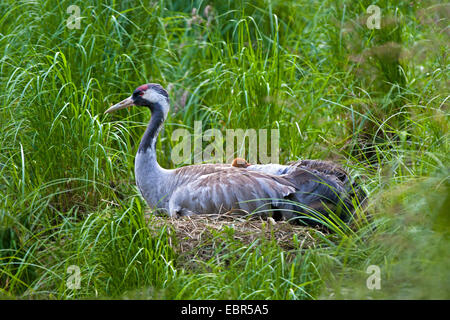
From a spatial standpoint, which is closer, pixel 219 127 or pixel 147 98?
pixel 147 98

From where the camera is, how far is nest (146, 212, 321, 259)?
14.3ft

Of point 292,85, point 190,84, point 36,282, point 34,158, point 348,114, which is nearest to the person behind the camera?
point 36,282

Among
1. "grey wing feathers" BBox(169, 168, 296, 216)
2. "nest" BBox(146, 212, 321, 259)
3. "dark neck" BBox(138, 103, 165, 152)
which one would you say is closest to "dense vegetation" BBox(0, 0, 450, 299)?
"nest" BBox(146, 212, 321, 259)

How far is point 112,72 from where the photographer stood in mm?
5852

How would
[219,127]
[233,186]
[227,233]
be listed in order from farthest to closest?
[219,127], [233,186], [227,233]

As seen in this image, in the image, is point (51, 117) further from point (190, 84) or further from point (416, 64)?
point (416, 64)

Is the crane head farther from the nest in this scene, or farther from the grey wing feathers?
the nest

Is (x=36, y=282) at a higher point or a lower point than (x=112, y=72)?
lower

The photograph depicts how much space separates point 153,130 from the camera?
5.41m

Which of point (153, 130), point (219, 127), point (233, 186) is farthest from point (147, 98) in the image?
point (233, 186)

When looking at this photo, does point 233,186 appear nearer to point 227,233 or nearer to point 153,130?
point 227,233

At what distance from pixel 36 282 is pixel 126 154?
1670 millimetres

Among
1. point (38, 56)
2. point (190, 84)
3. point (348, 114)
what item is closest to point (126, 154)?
point (38, 56)

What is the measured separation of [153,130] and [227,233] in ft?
4.63
